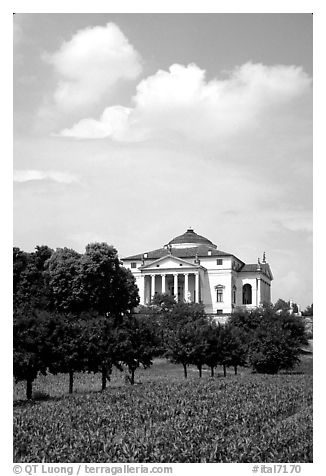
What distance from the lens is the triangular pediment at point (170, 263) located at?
3969cm

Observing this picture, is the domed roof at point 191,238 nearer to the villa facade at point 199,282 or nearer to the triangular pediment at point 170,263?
the triangular pediment at point 170,263

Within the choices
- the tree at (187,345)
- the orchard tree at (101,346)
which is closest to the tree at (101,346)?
the orchard tree at (101,346)

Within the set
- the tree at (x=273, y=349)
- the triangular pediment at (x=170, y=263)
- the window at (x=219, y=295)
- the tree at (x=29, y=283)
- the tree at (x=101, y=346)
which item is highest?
the triangular pediment at (x=170, y=263)

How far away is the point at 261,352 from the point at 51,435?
65.8ft

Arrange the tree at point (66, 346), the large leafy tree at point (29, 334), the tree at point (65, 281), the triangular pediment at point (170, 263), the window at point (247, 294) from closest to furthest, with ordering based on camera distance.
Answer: the large leafy tree at point (29, 334)
the tree at point (66, 346)
the tree at point (65, 281)
the triangular pediment at point (170, 263)
the window at point (247, 294)

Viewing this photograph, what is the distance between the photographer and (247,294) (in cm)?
4409

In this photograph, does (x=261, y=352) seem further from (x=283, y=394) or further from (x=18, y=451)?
(x=18, y=451)

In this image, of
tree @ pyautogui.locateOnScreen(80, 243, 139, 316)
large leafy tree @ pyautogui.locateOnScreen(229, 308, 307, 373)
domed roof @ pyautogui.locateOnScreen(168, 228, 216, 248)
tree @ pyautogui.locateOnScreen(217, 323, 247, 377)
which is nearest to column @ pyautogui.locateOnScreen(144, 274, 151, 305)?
large leafy tree @ pyautogui.locateOnScreen(229, 308, 307, 373)

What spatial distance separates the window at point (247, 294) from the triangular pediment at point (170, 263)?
10.5ft

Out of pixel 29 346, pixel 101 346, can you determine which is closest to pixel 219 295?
pixel 101 346

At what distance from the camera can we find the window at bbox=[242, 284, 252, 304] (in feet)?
141

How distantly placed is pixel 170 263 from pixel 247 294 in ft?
17.6

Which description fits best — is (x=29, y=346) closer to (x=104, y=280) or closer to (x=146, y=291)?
(x=104, y=280)
